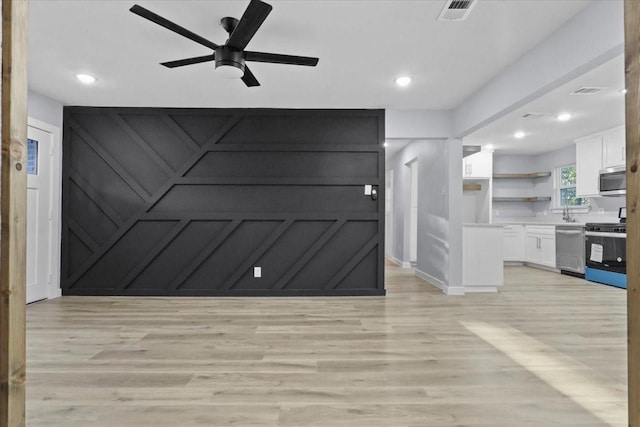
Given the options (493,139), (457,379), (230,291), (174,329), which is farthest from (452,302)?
(493,139)

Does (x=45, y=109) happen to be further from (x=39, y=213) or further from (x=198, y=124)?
(x=198, y=124)

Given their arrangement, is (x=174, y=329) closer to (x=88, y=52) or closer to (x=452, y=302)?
(x=88, y=52)

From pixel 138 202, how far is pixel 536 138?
6533mm

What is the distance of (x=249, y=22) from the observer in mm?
2348

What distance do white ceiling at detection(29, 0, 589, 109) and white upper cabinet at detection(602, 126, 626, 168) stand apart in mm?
3169

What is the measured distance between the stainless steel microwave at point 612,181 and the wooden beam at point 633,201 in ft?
20.0

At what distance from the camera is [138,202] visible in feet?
16.1

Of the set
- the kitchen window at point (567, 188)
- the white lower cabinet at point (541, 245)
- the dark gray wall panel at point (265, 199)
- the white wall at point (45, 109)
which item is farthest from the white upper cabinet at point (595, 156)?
the white wall at point (45, 109)

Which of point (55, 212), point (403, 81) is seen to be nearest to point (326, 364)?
point (403, 81)

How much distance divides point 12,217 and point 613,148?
7.49 metres

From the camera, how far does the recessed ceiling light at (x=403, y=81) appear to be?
3914 mm

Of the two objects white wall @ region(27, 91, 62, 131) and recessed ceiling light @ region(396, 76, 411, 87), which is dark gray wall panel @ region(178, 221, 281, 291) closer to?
recessed ceiling light @ region(396, 76, 411, 87)

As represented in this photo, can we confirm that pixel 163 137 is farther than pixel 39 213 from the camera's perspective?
Yes

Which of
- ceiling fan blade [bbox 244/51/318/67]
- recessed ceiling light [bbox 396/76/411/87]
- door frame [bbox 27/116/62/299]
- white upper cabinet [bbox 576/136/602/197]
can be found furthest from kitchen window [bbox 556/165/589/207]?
door frame [bbox 27/116/62/299]
